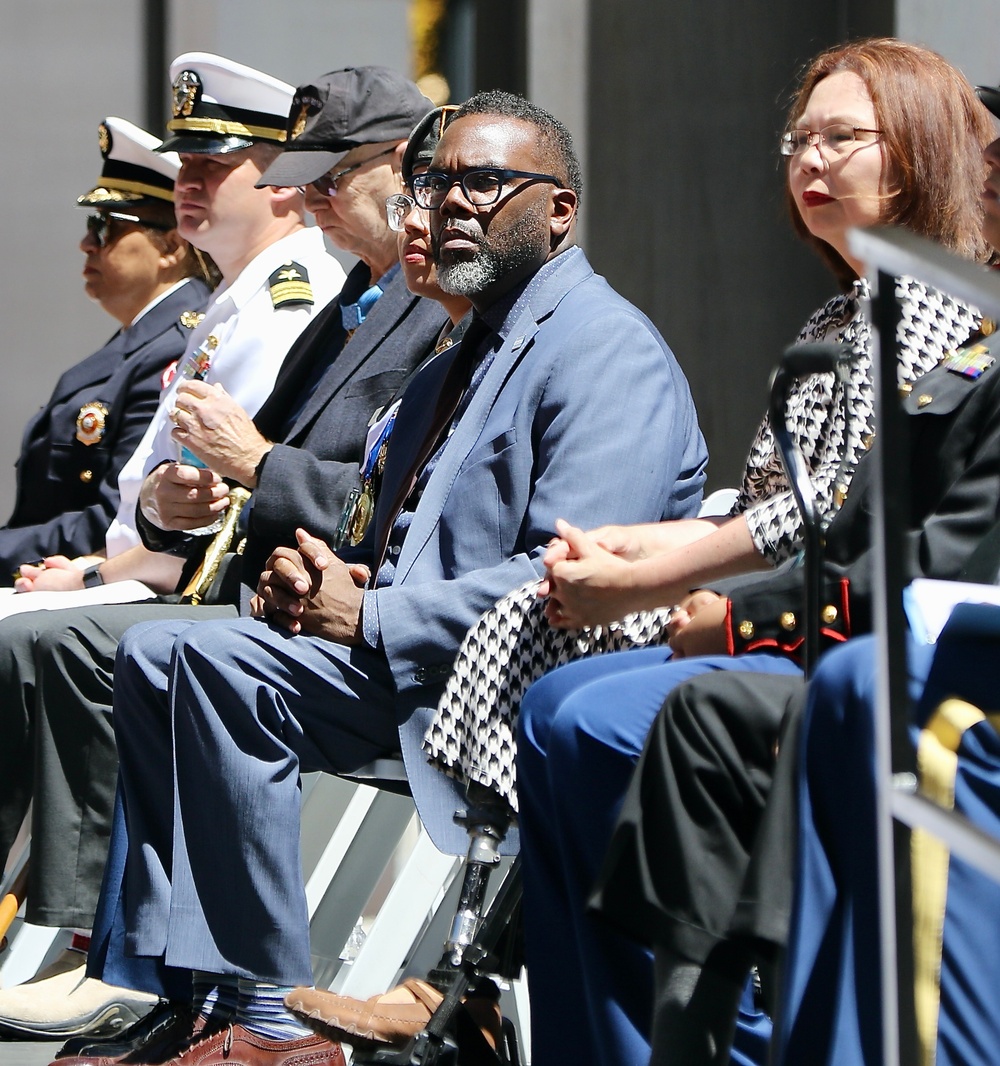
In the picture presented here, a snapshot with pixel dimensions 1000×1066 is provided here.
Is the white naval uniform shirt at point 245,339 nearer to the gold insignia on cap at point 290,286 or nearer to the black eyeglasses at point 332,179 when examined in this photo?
the gold insignia on cap at point 290,286

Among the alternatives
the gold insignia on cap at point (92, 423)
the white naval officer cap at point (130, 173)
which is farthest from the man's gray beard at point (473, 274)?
the white naval officer cap at point (130, 173)

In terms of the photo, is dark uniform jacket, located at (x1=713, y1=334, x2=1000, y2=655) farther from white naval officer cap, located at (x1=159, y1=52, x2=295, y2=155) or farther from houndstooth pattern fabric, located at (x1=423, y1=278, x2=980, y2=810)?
white naval officer cap, located at (x1=159, y1=52, x2=295, y2=155)

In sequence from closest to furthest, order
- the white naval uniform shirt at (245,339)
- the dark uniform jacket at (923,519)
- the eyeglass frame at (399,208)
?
the dark uniform jacket at (923,519), the eyeglass frame at (399,208), the white naval uniform shirt at (245,339)

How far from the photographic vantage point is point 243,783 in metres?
3.05

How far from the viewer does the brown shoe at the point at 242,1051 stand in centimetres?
302

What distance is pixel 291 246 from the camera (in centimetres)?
467

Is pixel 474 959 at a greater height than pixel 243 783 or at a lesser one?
lesser

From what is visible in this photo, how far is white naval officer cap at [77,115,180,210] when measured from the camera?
541cm

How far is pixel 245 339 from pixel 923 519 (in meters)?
2.31

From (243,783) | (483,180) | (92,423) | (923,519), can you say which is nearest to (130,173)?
(92,423)

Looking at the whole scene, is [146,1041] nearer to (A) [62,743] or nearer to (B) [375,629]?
(B) [375,629]

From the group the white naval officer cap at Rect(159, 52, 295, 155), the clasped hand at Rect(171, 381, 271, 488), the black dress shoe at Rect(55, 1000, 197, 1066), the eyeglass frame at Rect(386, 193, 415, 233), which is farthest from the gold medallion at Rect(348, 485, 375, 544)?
the white naval officer cap at Rect(159, 52, 295, 155)

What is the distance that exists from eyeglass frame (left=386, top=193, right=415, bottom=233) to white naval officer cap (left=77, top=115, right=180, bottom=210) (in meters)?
1.77

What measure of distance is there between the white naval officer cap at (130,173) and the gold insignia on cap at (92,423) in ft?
2.32
